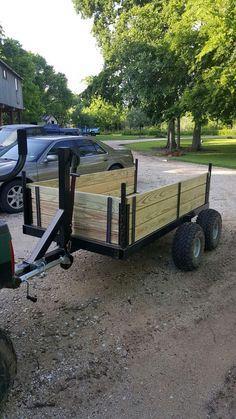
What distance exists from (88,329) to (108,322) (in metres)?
0.23

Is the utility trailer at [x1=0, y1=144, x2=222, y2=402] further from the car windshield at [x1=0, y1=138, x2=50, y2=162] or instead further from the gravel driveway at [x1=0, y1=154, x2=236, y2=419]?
the car windshield at [x1=0, y1=138, x2=50, y2=162]

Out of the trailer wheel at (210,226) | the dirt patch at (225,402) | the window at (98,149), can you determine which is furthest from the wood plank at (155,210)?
the window at (98,149)

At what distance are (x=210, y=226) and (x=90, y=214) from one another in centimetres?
220

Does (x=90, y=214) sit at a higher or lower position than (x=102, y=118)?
lower

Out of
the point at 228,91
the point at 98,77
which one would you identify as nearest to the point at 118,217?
the point at 228,91

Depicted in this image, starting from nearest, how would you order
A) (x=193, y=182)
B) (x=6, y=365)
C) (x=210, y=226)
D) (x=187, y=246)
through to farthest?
(x=6, y=365) → (x=187, y=246) → (x=193, y=182) → (x=210, y=226)

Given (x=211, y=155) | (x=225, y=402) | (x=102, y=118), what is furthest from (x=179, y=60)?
(x=102, y=118)

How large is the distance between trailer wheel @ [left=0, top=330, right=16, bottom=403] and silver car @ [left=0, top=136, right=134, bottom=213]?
4.54 meters

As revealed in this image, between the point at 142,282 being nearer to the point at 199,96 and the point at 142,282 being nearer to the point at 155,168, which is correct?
the point at 155,168

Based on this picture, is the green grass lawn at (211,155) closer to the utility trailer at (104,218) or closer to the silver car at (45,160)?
the silver car at (45,160)

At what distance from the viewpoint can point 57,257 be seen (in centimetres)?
382

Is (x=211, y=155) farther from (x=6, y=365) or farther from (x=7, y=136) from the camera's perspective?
(x=6, y=365)

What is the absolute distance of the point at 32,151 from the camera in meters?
8.18

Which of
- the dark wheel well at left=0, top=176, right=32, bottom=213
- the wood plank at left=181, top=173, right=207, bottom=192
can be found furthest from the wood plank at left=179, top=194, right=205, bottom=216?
the dark wheel well at left=0, top=176, right=32, bottom=213
